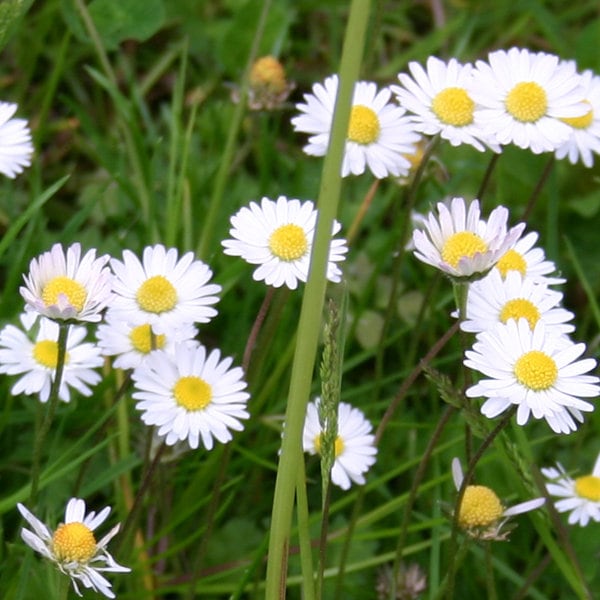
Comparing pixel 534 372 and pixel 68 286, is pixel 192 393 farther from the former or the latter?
pixel 534 372

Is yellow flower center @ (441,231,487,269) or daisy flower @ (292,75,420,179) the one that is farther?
daisy flower @ (292,75,420,179)

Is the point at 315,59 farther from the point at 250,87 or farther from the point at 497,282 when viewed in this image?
the point at 497,282

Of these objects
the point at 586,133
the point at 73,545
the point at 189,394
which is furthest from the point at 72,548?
the point at 586,133

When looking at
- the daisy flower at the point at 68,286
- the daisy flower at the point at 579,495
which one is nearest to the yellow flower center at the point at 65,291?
the daisy flower at the point at 68,286

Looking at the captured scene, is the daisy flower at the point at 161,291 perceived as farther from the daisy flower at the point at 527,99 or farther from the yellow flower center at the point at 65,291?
the daisy flower at the point at 527,99

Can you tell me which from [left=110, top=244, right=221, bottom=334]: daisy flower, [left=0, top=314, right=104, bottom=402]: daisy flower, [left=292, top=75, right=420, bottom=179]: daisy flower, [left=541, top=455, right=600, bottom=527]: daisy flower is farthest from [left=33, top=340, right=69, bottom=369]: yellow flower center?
[left=541, top=455, right=600, bottom=527]: daisy flower

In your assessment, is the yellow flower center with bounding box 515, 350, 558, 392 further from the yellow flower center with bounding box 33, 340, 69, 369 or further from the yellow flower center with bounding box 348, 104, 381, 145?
the yellow flower center with bounding box 33, 340, 69, 369
